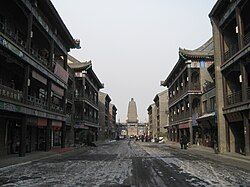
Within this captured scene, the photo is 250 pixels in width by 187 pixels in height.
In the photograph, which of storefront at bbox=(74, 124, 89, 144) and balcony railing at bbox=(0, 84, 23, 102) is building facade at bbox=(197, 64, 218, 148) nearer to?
storefront at bbox=(74, 124, 89, 144)

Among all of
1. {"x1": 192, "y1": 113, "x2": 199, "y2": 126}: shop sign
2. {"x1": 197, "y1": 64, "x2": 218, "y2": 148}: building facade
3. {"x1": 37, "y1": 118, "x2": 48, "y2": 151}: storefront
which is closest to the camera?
{"x1": 37, "y1": 118, "x2": 48, "y2": 151}: storefront

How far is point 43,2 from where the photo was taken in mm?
25953

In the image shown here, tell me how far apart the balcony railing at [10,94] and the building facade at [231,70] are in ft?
54.1

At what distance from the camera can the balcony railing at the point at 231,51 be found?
92.2 feet

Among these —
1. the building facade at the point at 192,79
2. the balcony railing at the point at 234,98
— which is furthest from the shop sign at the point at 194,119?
the balcony railing at the point at 234,98

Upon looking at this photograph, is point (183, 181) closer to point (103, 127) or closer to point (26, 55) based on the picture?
point (26, 55)

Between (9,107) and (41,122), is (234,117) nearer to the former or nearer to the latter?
(41,122)

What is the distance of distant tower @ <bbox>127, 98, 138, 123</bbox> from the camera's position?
149650mm

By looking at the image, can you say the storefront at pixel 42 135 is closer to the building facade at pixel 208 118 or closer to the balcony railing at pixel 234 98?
the balcony railing at pixel 234 98

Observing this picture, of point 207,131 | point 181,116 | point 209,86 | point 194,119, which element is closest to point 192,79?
point 194,119

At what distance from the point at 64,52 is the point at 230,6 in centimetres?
1856

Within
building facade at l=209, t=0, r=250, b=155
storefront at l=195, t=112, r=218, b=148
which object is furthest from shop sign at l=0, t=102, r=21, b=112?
storefront at l=195, t=112, r=218, b=148

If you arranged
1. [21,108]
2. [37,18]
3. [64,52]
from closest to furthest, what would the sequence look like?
1. [21,108]
2. [37,18]
3. [64,52]

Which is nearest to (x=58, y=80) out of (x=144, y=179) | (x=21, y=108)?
(x=21, y=108)
